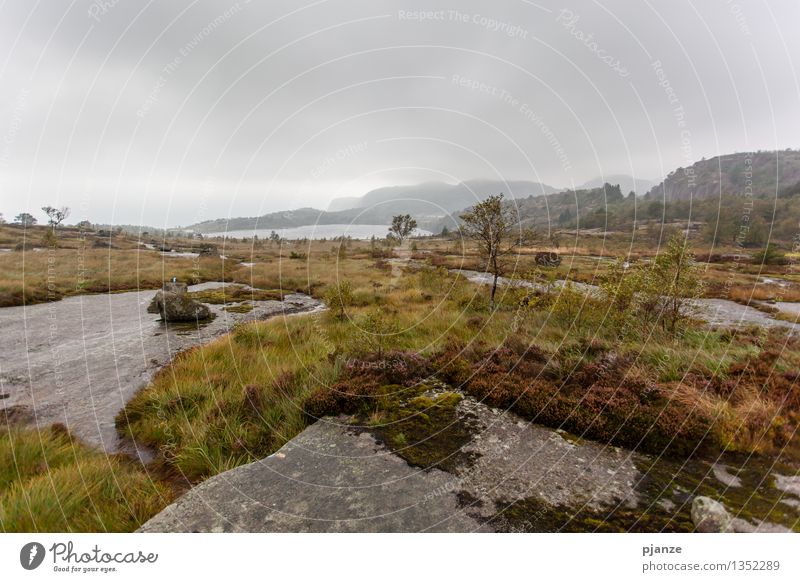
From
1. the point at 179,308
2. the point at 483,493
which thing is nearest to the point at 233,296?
the point at 179,308

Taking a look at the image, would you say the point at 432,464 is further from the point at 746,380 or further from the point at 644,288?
the point at 644,288

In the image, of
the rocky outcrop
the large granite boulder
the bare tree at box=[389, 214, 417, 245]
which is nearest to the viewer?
the rocky outcrop

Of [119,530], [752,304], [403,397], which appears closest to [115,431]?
[119,530]

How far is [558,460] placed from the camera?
4.31m

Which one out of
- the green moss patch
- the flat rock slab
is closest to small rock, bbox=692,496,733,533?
the flat rock slab

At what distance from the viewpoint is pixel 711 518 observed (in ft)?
10.5

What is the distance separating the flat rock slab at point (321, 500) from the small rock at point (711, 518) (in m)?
2.18

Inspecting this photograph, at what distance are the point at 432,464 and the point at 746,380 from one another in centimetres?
596

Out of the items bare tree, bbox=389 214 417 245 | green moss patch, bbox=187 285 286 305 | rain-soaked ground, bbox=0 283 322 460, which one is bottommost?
rain-soaked ground, bbox=0 283 322 460

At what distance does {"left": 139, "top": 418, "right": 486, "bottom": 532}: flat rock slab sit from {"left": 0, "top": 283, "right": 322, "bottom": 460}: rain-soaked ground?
121 inches

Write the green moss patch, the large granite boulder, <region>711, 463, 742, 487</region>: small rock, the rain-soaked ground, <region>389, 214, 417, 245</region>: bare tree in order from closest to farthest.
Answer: <region>711, 463, 742, 487</region>: small rock < the rain-soaked ground < the large granite boulder < the green moss patch < <region>389, 214, 417, 245</region>: bare tree

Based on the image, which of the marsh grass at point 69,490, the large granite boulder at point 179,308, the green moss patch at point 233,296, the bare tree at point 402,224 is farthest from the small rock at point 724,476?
the bare tree at point 402,224

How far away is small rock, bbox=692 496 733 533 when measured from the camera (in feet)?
10.4

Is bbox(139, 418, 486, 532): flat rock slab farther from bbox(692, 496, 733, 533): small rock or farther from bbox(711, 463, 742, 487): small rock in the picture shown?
bbox(711, 463, 742, 487): small rock
